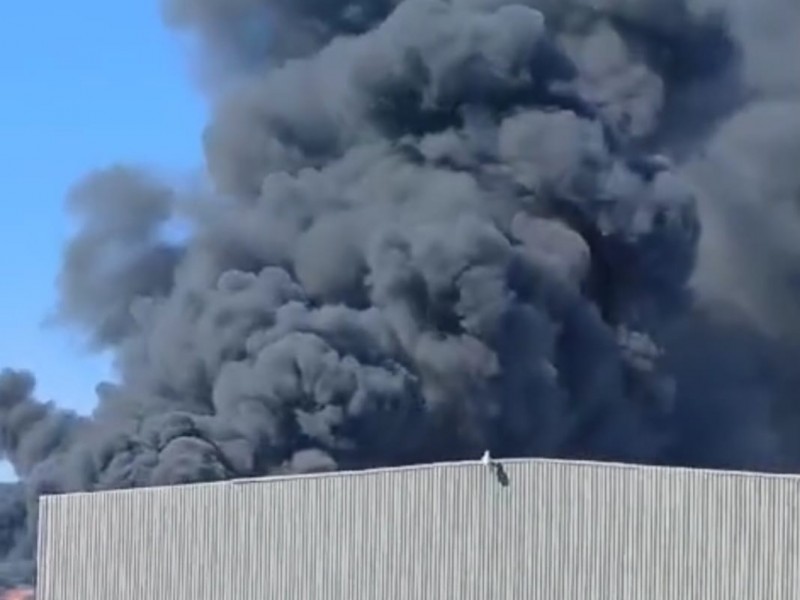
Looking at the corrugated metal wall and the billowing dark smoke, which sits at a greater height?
the billowing dark smoke

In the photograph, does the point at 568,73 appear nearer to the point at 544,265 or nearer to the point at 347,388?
the point at 544,265

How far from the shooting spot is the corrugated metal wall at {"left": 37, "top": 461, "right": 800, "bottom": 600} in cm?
2764

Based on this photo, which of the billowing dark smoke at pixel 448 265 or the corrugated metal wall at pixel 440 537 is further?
the billowing dark smoke at pixel 448 265

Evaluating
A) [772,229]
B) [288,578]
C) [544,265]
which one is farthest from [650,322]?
[288,578]

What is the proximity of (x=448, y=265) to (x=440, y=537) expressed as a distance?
72.0ft

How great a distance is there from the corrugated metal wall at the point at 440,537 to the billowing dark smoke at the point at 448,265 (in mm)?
8893

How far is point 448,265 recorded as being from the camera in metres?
51.3

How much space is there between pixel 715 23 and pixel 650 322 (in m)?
10.9

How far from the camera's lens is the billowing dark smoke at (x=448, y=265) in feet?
155

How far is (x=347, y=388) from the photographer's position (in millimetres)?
46250

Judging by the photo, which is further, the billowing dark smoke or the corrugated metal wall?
the billowing dark smoke

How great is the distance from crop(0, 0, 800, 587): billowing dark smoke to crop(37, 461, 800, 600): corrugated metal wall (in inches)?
350

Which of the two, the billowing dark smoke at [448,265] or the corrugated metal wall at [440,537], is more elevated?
the billowing dark smoke at [448,265]

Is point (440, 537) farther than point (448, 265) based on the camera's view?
No
